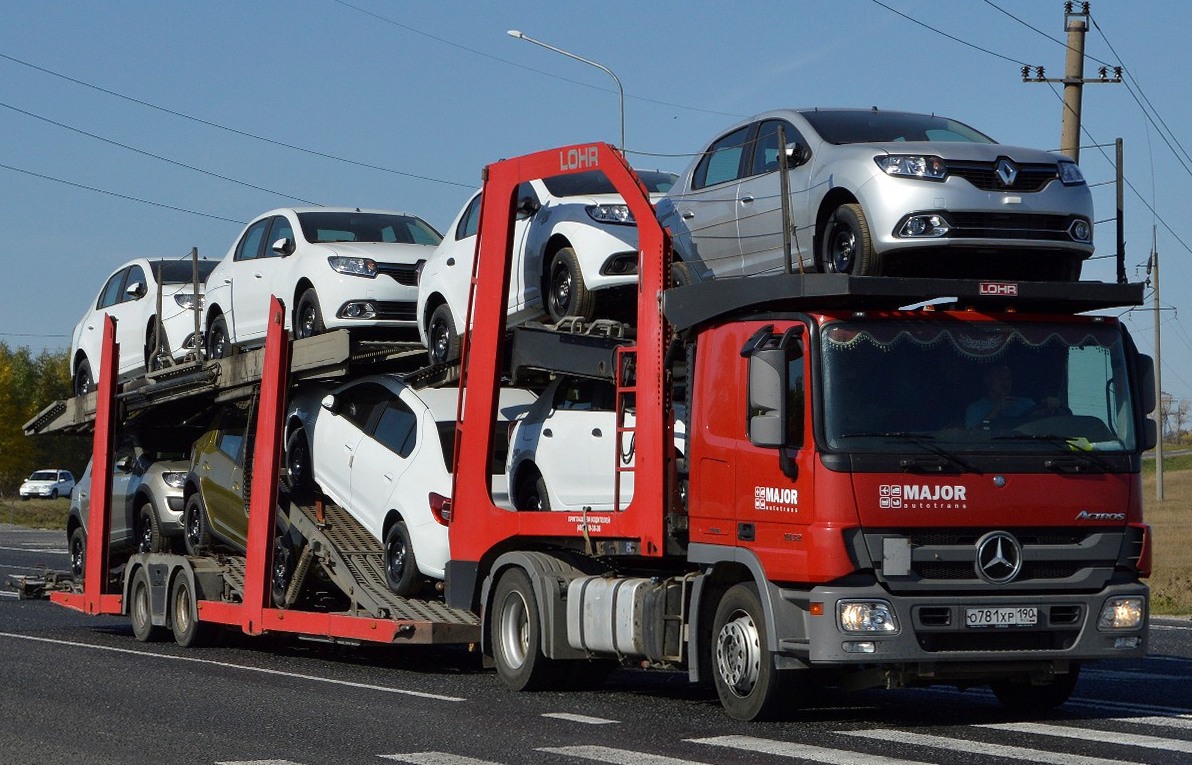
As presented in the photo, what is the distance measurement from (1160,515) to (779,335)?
45367 mm

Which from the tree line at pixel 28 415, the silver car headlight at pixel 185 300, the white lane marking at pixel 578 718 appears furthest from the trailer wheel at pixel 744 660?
the tree line at pixel 28 415

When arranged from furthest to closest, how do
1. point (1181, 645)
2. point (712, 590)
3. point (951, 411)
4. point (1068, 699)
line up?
point (1181, 645) < point (1068, 699) < point (712, 590) < point (951, 411)

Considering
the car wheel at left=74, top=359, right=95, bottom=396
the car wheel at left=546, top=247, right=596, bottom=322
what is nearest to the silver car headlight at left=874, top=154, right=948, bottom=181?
the car wheel at left=546, top=247, right=596, bottom=322

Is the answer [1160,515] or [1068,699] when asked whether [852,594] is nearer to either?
[1068,699]

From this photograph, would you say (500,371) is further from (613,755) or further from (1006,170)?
(613,755)

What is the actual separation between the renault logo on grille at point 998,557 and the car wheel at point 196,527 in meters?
8.99

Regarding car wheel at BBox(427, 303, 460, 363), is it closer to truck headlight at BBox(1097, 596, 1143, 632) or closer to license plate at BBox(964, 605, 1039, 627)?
license plate at BBox(964, 605, 1039, 627)

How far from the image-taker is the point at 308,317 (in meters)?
16.0

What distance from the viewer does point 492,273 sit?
12820mm

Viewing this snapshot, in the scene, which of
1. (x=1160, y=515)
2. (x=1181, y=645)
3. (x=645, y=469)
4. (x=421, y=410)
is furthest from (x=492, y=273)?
(x=1160, y=515)

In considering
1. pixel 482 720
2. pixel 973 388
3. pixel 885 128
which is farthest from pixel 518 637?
pixel 885 128

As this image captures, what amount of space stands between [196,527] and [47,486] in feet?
226

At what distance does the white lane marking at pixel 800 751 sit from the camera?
8.73 m

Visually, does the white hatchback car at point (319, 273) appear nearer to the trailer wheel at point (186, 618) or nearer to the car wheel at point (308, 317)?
the car wheel at point (308, 317)
